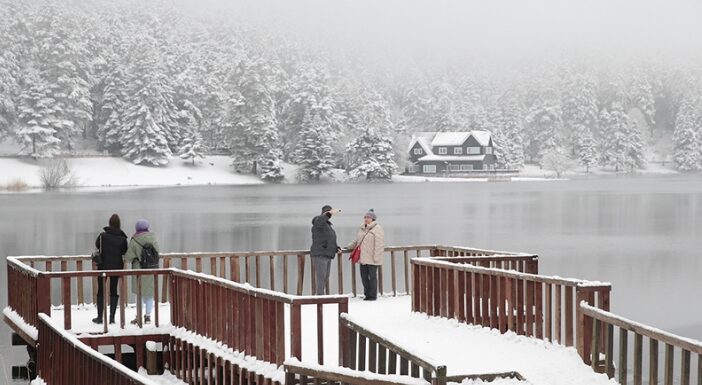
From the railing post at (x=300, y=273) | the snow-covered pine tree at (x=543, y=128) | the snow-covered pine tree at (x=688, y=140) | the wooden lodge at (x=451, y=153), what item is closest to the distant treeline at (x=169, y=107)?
the wooden lodge at (x=451, y=153)

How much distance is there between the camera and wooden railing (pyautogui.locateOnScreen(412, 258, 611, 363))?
1130cm

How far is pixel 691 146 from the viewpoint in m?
179

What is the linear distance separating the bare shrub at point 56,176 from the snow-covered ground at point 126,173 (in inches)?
24.6

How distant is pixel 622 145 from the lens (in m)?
176

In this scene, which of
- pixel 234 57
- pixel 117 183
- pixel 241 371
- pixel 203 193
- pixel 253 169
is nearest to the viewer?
pixel 241 371

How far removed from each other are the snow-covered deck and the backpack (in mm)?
833

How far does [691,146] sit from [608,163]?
1520 centimetres

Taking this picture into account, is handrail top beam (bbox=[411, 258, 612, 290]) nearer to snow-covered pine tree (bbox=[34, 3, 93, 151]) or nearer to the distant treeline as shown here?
the distant treeline

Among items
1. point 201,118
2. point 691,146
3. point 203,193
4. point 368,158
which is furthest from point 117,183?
point 691,146

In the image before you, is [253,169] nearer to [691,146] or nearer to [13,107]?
[13,107]

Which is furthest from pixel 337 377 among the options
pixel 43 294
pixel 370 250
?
pixel 370 250

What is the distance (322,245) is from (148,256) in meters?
3.16

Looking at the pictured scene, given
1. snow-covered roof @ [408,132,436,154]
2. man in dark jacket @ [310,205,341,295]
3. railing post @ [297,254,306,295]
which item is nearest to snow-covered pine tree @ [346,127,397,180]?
snow-covered roof @ [408,132,436,154]

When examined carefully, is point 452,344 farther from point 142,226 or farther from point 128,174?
point 128,174
